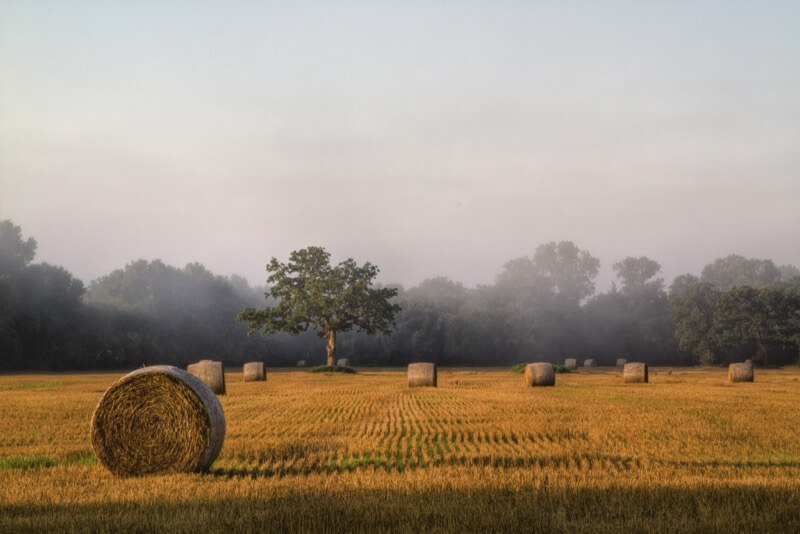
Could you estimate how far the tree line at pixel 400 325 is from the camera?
2685 inches

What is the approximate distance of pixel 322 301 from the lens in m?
56.5

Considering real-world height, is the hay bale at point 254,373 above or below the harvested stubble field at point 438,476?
below

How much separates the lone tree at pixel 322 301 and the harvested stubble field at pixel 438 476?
37.8m

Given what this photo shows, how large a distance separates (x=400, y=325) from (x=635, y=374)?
177 ft

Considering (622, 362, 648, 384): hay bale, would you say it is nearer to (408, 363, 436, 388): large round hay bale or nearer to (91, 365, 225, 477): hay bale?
(408, 363, 436, 388): large round hay bale

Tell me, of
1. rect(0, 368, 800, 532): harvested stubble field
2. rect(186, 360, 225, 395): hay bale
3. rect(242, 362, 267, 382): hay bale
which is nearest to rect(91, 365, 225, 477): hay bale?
rect(0, 368, 800, 532): harvested stubble field

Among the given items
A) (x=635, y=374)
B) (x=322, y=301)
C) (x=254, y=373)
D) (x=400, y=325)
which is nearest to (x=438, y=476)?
(x=635, y=374)

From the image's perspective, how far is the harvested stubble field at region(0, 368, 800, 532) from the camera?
7.36 meters

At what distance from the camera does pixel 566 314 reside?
95875 millimetres

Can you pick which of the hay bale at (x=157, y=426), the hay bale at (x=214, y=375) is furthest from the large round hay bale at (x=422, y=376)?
the hay bale at (x=157, y=426)

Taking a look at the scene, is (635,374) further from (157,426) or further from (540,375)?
(157,426)

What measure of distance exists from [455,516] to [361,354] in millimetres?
82604

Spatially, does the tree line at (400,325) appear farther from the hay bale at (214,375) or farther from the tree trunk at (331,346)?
the hay bale at (214,375)

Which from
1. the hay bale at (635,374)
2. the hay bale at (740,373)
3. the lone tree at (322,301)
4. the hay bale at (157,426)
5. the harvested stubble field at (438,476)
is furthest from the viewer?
the lone tree at (322,301)
